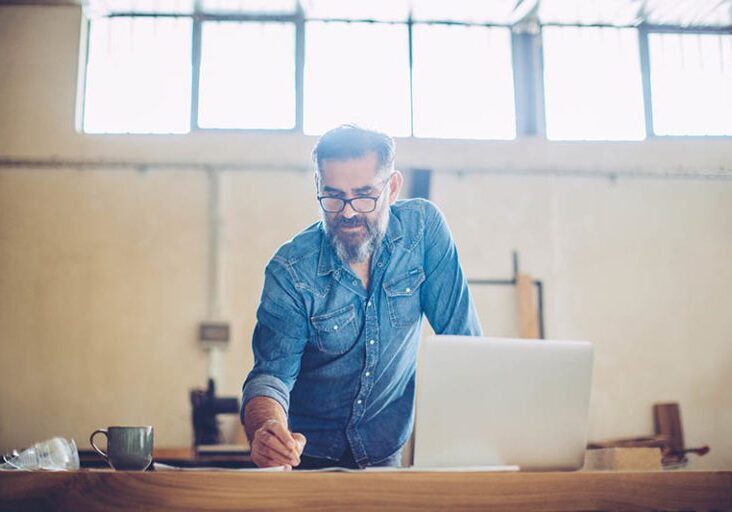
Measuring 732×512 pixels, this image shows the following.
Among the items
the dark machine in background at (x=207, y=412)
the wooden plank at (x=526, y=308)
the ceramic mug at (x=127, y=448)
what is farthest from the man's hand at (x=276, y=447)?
the wooden plank at (x=526, y=308)

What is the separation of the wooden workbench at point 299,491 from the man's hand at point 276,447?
37cm

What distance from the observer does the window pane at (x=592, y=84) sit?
6.13 meters

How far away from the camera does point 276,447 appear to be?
5.04 feet

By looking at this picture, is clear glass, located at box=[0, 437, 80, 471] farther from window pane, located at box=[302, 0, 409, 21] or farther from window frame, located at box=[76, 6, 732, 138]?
window pane, located at box=[302, 0, 409, 21]

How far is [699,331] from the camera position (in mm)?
5820

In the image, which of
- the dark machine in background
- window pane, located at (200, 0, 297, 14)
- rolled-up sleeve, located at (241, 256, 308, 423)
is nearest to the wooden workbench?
rolled-up sleeve, located at (241, 256, 308, 423)

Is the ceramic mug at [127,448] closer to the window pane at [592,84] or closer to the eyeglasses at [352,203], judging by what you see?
the eyeglasses at [352,203]

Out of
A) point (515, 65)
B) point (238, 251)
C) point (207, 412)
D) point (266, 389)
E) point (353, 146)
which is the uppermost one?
point (515, 65)

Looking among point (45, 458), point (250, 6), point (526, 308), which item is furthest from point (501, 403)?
point (250, 6)

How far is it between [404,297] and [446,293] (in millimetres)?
111

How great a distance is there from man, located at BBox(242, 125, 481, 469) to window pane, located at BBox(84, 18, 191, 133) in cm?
405

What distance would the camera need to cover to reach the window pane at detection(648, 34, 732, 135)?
6207mm

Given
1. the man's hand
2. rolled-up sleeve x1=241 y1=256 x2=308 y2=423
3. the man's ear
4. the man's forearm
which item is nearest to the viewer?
the man's hand

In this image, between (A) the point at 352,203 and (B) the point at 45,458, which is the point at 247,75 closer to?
(A) the point at 352,203
